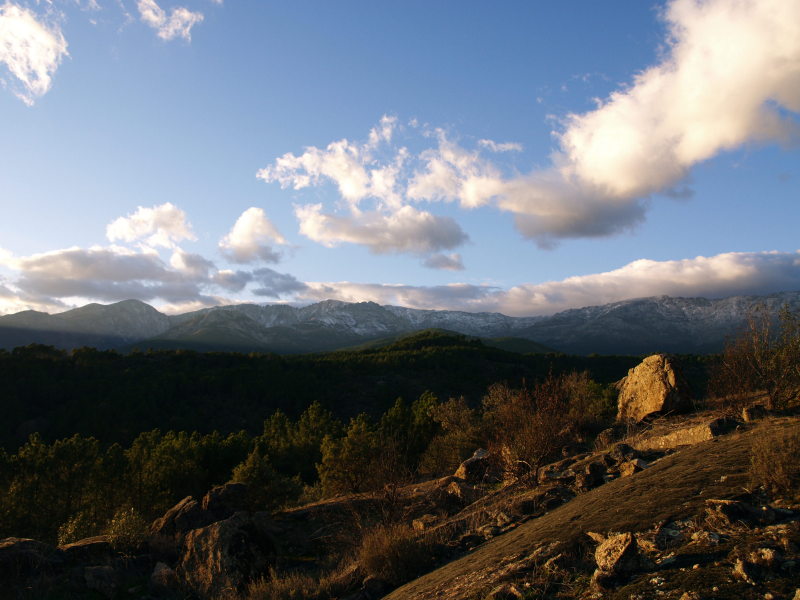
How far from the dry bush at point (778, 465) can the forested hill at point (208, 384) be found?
264ft

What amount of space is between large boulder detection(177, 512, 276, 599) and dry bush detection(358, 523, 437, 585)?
12.2 ft

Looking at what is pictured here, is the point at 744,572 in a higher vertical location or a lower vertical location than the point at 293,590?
higher

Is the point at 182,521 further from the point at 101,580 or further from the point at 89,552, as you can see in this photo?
the point at 101,580

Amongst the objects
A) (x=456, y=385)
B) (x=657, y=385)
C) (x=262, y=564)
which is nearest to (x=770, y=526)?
(x=262, y=564)

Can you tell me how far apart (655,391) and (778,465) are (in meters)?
17.4

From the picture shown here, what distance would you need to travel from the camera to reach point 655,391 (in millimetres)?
23641

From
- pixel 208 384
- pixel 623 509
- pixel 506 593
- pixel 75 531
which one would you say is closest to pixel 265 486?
pixel 75 531

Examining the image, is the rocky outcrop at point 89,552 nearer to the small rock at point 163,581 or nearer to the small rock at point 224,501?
the small rock at point 163,581

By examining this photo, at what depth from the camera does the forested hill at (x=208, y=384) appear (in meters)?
77.8

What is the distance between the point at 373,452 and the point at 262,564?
1832 centimetres

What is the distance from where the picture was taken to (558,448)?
20.0 meters

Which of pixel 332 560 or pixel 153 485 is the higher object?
pixel 332 560

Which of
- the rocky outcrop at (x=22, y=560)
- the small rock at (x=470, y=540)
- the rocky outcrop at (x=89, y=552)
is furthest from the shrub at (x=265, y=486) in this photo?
the small rock at (x=470, y=540)

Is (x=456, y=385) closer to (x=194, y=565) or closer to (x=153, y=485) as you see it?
(x=153, y=485)
